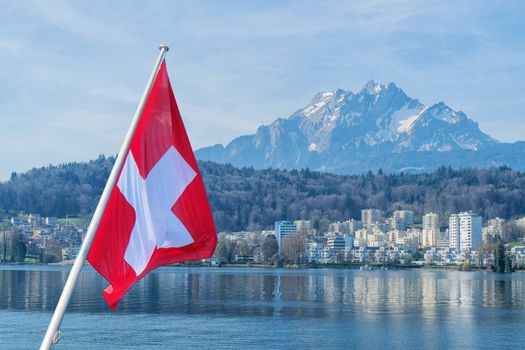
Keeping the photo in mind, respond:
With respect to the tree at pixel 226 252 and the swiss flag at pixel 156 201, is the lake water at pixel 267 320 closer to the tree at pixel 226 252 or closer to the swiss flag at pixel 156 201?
the swiss flag at pixel 156 201

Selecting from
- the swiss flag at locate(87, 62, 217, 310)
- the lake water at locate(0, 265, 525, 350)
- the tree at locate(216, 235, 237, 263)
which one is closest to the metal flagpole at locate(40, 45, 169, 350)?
the swiss flag at locate(87, 62, 217, 310)

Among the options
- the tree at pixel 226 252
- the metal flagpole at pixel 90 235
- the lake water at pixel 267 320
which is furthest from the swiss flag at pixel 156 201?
the tree at pixel 226 252

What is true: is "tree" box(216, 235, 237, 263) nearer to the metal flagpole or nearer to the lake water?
the lake water

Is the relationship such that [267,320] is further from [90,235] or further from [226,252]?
[226,252]

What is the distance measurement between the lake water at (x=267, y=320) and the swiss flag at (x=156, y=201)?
31.7m

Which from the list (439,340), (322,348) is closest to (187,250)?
(322,348)

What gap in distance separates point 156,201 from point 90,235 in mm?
1064

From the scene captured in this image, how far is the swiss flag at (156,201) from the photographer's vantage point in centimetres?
890

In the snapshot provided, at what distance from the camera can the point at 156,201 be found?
9.13m

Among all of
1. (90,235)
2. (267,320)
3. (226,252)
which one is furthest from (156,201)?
(226,252)

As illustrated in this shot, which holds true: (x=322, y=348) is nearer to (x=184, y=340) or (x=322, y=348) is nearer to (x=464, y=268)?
(x=184, y=340)

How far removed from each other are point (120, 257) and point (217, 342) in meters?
33.9

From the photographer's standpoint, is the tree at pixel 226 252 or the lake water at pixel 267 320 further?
the tree at pixel 226 252

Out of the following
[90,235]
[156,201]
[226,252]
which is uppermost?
[226,252]
